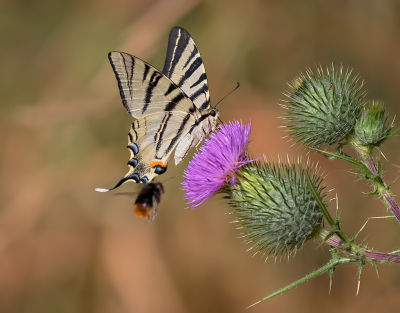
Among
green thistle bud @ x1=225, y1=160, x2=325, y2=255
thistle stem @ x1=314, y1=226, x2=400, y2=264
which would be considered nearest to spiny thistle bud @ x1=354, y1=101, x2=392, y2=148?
green thistle bud @ x1=225, y1=160, x2=325, y2=255

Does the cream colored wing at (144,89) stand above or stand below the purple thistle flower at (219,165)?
above

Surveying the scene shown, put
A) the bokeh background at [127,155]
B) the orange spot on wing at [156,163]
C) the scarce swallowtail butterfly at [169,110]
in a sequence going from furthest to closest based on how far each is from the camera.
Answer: the bokeh background at [127,155], the orange spot on wing at [156,163], the scarce swallowtail butterfly at [169,110]

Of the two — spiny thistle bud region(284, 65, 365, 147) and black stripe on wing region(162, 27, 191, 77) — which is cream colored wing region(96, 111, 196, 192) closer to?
black stripe on wing region(162, 27, 191, 77)

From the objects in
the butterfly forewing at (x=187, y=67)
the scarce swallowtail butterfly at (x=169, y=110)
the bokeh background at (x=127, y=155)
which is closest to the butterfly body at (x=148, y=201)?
the scarce swallowtail butterfly at (x=169, y=110)

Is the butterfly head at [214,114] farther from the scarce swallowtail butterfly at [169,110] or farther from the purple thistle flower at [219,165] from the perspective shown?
the purple thistle flower at [219,165]

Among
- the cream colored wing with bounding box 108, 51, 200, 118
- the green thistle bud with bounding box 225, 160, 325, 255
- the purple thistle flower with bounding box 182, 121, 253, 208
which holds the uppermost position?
the cream colored wing with bounding box 108, 51, 200, 118
